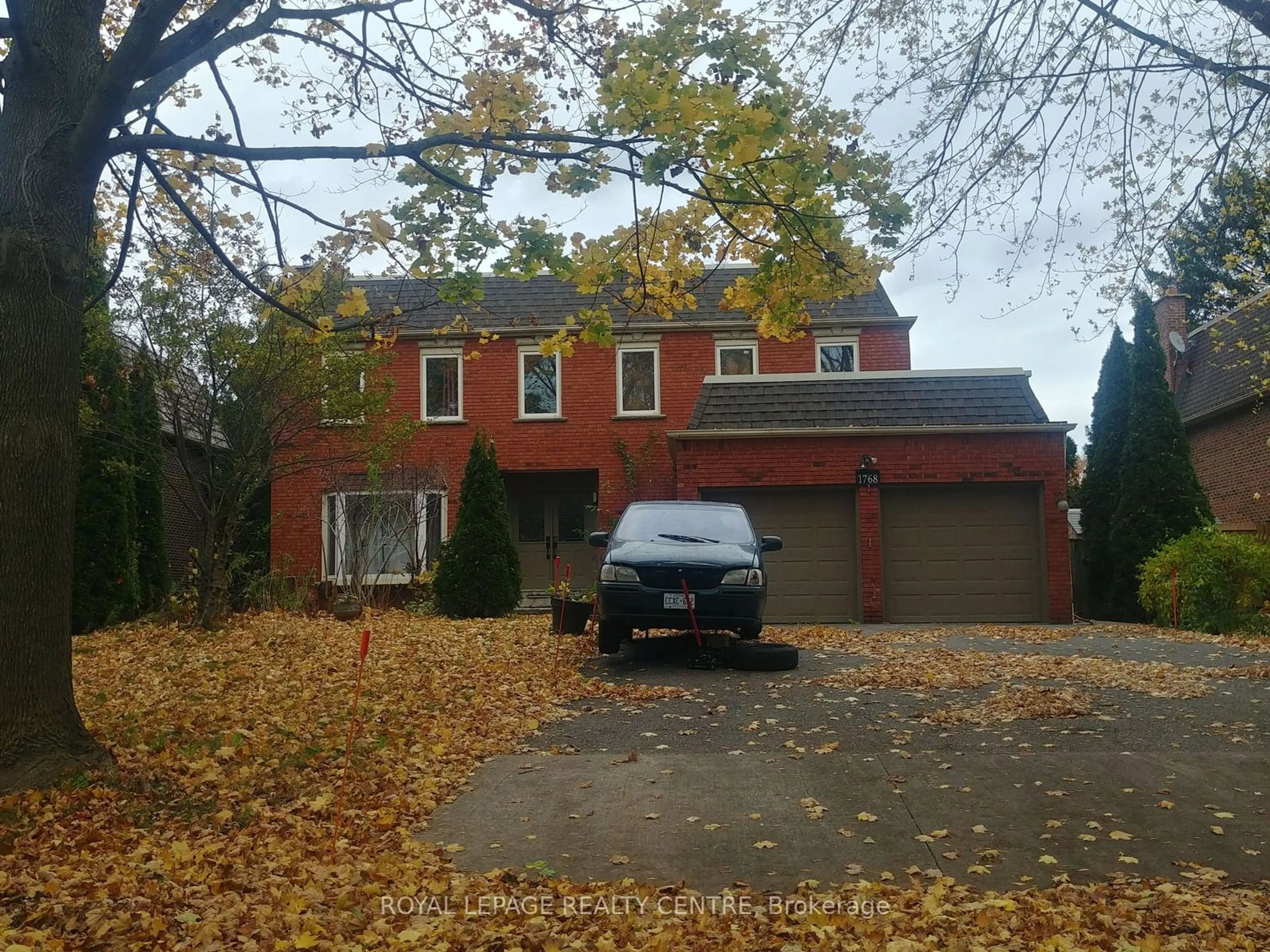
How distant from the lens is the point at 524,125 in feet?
24.1

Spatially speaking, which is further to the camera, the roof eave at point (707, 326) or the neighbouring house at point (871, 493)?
the roof eave at point (707, 326)

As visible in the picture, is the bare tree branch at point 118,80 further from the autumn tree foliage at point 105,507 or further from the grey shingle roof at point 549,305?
the grey shingle roof at point 549,305

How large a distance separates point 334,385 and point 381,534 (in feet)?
17.2

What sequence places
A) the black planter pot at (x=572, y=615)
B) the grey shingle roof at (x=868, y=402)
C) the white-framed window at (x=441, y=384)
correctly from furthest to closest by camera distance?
1. the white-framed window at (x=441, y=384)
2. the grey shingle roof at (x=868, y=402)
3. the black planter pot at (x=572, y=615)

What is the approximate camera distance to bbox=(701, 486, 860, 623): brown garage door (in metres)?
16.5

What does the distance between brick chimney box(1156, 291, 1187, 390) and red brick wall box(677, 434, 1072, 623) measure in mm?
11900

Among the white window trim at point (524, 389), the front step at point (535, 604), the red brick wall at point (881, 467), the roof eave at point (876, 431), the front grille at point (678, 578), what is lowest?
the front step at point (535, 604)

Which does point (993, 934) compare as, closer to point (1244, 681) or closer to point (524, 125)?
point (524, 125)

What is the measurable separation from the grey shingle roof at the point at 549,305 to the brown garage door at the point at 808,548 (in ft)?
18.0

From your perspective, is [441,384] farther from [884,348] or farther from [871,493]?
[871,493]

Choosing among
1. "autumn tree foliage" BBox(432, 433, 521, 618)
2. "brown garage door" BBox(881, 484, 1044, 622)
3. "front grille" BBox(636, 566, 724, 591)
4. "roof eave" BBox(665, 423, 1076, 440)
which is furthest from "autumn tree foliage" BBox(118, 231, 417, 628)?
"brown garage door" BBox(881, 484, 1044, 622)

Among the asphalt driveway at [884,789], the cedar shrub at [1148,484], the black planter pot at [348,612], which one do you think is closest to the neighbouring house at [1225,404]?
the cedar shrub at [1148,484]

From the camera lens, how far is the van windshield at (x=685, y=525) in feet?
36.4

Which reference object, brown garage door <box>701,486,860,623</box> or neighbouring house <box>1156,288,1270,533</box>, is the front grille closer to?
brown garage door <box>701,486,860,623</box>
